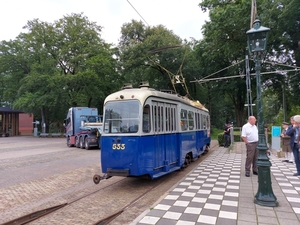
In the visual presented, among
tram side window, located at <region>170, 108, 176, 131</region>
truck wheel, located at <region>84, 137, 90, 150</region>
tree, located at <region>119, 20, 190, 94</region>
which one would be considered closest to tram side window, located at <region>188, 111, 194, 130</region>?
tram side window, located at <region>170, 108, 176, 131</region>

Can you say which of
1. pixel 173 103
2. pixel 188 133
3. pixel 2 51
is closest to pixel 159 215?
pixel 173 103

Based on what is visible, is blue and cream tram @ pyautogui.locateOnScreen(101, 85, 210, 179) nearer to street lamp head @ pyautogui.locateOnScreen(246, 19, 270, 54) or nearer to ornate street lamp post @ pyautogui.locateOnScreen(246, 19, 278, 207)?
ornate street lamp post @ pyautogui.locateOnScreen(246, 19, 278, 207)

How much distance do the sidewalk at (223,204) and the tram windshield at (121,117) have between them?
208cm

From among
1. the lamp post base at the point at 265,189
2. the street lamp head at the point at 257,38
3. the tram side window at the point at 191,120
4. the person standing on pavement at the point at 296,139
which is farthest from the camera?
the tram side window at the point at 191,120

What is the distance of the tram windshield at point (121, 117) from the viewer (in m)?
6.59

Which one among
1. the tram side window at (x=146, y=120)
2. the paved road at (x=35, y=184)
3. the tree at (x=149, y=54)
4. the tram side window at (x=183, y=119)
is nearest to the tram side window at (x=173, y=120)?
the tram side window at (x=183, y=119)

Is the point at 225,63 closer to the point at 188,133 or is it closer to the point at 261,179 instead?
the point at 188,133

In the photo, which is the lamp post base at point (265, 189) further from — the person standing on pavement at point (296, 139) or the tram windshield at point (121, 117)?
the tram windshield at point (121, 117)

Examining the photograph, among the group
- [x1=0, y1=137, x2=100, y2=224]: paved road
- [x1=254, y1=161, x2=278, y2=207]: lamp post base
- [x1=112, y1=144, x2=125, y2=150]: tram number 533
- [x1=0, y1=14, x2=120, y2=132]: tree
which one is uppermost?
[x1=0, y1=14, x2=120, y2=132]: tree

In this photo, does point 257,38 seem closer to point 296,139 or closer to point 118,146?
point 296,139

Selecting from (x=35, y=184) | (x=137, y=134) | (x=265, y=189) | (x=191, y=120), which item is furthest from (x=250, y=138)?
(x=35, y=184)

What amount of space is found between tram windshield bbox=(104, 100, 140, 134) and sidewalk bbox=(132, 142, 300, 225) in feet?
6.83

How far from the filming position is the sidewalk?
4270 millimetres

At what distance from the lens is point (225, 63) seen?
30609 millimetres
